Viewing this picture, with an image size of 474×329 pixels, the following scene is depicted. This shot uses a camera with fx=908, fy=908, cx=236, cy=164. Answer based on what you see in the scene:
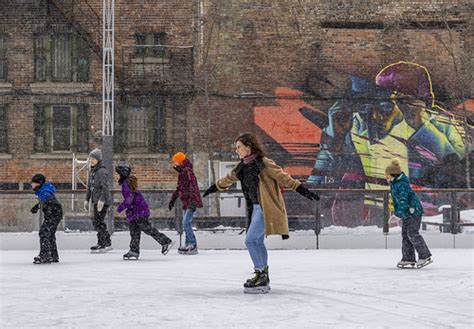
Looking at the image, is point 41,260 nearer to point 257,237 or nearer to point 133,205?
point 133,205

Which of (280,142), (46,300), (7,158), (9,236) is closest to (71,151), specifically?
(7,158)

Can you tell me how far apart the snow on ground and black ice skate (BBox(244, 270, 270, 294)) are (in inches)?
4.0

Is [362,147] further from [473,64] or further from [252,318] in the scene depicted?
[252,318]

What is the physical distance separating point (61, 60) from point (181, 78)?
13.3 ft

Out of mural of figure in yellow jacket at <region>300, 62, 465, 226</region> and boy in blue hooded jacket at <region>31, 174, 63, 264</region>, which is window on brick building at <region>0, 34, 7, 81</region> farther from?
boy in blue hooded jacket at <region>31, 174, 63, 264</region>

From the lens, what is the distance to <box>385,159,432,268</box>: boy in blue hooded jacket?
12.1 meters

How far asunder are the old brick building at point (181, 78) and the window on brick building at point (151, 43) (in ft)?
0.11

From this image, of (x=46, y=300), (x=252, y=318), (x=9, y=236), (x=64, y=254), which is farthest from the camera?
(x=9, y=236)

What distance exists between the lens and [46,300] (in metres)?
8.49

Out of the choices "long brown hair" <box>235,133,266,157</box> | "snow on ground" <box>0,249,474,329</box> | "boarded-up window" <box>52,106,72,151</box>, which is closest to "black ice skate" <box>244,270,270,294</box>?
"snow on ground" <box>0,249,474,329</box>

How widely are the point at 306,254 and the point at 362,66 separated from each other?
53.2ft

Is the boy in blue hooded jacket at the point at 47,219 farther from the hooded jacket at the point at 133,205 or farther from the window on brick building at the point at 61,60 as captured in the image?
the window on brick building at the point at 61,60

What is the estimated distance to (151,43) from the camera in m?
30.4

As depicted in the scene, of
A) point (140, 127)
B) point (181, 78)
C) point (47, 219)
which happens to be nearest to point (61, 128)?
point (140, 127)
